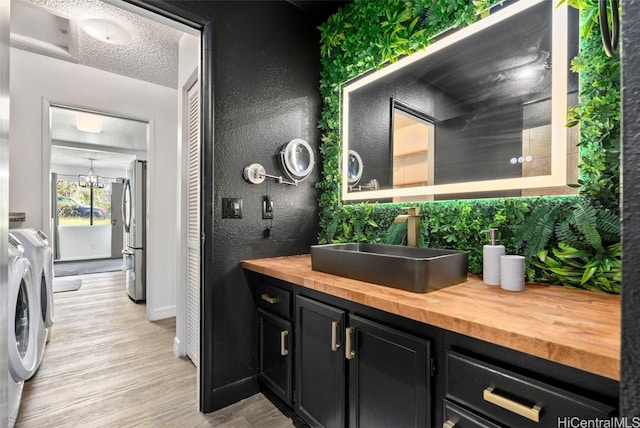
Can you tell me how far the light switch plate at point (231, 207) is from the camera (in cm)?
172

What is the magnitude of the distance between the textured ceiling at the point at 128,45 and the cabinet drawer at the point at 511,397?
2.78m

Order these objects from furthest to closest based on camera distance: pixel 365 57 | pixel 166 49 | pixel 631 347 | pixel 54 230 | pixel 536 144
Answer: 1. pixel 54 230
2. pixel 166 49
3. pixel 365 57
4. pixel 536 144
5. pixel 631 347

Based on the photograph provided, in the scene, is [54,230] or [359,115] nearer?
[359,115]

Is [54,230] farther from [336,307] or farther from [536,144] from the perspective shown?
[536,144]

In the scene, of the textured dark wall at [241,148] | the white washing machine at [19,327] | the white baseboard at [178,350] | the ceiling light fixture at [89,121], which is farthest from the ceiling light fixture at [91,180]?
the textured dark wall at [241,148]

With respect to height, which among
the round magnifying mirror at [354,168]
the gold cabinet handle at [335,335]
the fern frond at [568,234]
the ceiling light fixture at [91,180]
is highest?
the ceiling light fixture at [91,180]

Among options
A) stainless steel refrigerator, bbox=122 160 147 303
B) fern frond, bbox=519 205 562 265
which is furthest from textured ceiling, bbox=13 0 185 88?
fern frond, bbox=519 205 562 265

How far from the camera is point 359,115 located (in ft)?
6.38

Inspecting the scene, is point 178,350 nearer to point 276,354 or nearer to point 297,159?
point 276,354

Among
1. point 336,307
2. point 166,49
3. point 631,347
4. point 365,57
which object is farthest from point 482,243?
point 166,49

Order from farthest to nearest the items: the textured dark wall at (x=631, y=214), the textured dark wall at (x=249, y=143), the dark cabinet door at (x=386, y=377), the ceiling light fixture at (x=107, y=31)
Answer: the ceiling light fixture at (x=107, y=31)
the textured dark wall at (x=249, y=143)
the dark cabinet door at (x=386, y=377)
the textured dark wall at (x=631, y=214)

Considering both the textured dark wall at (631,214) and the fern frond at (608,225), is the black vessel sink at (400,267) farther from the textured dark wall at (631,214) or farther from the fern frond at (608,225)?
the textured dark wall at (631,214)

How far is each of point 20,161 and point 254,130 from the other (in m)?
2.39

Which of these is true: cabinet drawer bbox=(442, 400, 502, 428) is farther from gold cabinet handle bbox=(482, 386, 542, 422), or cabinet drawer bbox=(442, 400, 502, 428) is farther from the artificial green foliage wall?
the artificial green foliage wall
